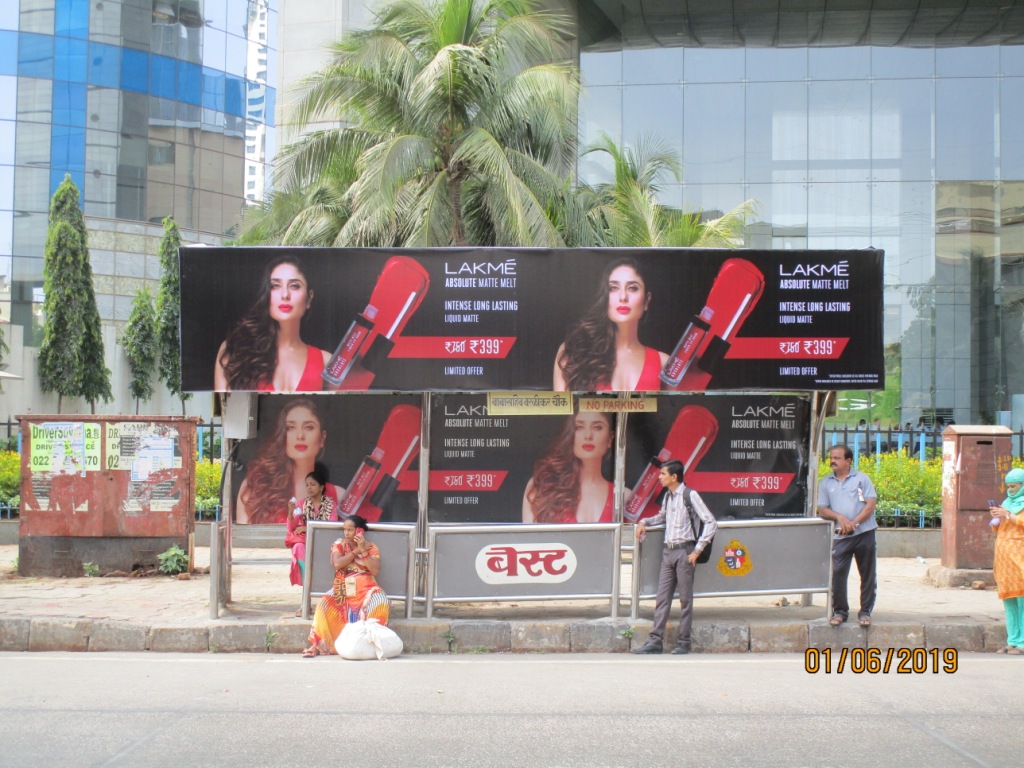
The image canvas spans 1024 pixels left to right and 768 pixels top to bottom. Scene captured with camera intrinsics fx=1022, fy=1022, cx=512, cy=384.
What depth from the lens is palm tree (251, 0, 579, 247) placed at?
1530 cm

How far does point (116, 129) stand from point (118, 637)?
38.2 meters

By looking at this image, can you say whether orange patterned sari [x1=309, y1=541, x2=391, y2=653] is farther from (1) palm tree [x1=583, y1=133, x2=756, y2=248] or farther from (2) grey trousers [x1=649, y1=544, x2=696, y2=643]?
(1) palm tree [x1=583, y1=133, x2=756, y2=248]

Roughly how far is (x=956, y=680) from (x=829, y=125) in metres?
20.9

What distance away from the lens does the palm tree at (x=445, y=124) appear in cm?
1530

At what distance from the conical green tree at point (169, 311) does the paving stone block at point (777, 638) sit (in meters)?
29.6

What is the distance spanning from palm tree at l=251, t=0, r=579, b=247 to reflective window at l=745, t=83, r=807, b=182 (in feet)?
34.1

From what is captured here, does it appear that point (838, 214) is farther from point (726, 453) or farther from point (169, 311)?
point (169, 311)

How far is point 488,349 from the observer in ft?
30.5

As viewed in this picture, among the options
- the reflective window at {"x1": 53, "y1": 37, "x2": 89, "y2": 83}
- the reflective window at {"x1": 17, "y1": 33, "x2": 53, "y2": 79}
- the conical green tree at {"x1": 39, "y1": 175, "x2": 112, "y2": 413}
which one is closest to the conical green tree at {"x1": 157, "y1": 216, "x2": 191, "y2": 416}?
the conical green tree at {"x1": 39, "y1": 175, "x2": 112, "y2": 413}

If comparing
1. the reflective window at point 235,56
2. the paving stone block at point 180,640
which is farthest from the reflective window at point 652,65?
the reflective window at point 235,56

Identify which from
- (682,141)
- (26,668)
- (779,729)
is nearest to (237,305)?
(26,668)

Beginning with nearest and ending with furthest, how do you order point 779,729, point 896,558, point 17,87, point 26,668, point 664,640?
1. point 779,729
2. point 26,668
3. point 664,640
4. point 896,558
5. point 17,87

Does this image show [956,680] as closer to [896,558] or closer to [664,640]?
[664,640]

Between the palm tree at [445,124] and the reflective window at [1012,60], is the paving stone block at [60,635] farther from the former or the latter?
the reflective window at [1012,60]
